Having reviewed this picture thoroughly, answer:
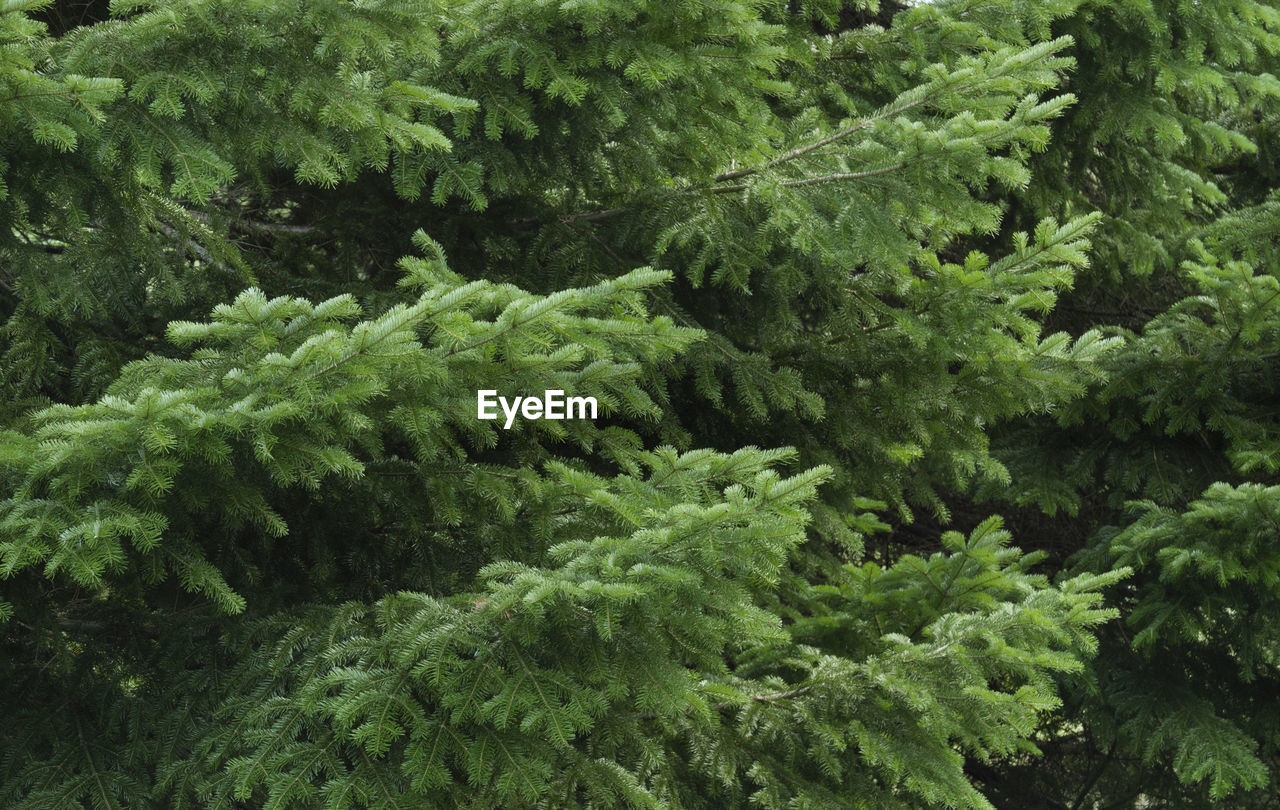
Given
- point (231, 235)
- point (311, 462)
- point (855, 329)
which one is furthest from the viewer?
point (231, 235)

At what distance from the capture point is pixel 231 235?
16.6 feet

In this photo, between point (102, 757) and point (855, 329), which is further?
point (855, 329)

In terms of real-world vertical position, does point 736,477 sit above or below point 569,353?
below

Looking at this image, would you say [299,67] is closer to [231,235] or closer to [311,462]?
[311,462]

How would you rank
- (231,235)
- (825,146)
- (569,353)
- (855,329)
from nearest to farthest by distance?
(569,353) < (825,146) < (855,329) < (231,235)

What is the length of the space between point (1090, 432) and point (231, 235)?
4.85 meters

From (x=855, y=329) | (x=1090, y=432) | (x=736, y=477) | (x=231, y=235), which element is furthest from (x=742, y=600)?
(x=1090, y=432)

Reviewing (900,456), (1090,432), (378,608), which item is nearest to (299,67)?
(378,608)

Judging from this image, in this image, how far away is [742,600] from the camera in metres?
2.89

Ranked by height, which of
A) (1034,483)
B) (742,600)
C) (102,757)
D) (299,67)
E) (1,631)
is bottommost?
(1034,483)

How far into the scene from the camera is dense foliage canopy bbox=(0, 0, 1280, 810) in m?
2.70

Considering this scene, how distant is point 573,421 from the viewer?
3.53m

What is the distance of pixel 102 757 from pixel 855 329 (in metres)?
3.05

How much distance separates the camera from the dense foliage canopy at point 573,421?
8.84ft
